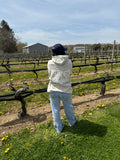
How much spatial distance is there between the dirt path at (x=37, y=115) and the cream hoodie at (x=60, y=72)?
144cm

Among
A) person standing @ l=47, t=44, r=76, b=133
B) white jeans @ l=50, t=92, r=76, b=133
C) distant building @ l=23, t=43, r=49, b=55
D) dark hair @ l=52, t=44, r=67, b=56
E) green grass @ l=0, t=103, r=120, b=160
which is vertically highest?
distant building @ l=23, t=43, r=49, b=55

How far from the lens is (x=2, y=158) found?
7.80 feet

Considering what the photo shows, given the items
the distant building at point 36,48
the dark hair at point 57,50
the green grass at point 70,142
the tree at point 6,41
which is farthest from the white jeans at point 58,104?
the tree at point 6,41

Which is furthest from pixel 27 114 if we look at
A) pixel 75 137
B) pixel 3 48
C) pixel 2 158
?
pixel 3 48

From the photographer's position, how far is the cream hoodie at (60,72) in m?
2.32

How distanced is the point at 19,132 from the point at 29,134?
0.28 m

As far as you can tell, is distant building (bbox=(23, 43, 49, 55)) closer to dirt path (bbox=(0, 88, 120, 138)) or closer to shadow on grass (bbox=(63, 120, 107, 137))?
dirt path (bbox=(0, 88, 120, 138))

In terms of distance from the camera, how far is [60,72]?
7.85 feet

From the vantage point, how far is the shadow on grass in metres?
2.81

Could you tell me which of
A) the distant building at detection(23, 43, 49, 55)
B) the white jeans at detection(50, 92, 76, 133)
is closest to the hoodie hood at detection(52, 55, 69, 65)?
the white jeans at detection(50, 92, 76, 133)

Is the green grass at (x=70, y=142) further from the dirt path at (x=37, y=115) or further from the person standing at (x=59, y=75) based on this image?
the person standing at (x=59, y=75)

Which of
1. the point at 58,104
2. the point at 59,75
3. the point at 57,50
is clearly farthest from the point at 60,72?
the point at 58,104

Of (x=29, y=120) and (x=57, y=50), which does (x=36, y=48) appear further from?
(x=57, y=50)

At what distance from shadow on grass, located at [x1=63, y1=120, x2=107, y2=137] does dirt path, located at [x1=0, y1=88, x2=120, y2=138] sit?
0.59 meters
